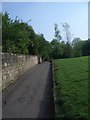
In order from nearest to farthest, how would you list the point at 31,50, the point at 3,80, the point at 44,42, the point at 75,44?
the point at 3,80 → the point at 31,50 → the point at 44,42 → the point at 75,44

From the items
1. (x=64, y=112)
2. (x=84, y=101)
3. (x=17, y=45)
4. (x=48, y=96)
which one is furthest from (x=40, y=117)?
(x=17, y=45)

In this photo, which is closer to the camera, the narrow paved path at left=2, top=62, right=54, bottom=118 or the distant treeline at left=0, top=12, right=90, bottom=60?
the narrow paved path at left=2, top=62, right=54, bottom=118

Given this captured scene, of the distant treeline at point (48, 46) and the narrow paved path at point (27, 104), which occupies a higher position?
the distant treeline at point (48, 46)

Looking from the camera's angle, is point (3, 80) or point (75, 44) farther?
point (75, 44)

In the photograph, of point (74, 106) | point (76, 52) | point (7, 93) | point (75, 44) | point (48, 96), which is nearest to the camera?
point (74, 106)

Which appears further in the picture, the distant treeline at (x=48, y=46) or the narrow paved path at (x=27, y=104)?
the distant treeline at (x=48, y=46)

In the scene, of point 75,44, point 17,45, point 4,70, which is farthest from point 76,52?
point 4,70

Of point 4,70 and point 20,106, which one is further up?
point 4,70

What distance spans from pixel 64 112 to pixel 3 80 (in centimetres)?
602

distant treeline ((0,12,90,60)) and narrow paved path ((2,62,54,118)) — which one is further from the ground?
distant treeline ((0,12,90,60))

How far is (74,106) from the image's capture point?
891cm

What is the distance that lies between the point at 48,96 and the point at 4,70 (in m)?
3.19

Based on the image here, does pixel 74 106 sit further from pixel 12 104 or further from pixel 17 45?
pixel 17 45

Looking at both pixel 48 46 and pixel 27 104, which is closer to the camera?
pixel 27 104
